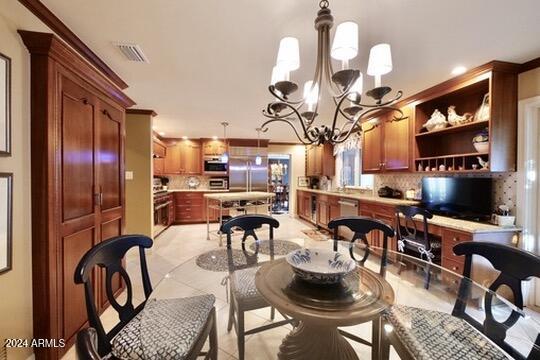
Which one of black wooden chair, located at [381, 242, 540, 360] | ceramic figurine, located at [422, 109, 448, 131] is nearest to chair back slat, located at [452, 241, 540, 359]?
black wooden chair, located at [381, 242, 540, 360]

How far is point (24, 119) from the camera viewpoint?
1.51 metres

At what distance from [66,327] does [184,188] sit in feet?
17.7

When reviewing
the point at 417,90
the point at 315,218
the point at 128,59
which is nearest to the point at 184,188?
the point at 315,218

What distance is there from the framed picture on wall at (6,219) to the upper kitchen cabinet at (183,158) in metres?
5.34

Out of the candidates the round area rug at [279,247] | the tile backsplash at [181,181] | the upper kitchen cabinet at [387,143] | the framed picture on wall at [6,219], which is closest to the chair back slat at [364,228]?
the round area rug at [279,247]

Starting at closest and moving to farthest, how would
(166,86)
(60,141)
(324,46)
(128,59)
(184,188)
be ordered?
(324,46) → (60,141) → (128,59) → (166,86) → (184,188)

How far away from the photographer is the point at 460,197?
110 inches

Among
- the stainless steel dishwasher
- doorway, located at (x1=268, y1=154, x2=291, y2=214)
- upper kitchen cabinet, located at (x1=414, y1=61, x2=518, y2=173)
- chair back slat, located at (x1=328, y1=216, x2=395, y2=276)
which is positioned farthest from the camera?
doorway, located at (x1=268, y1=154, x2=291, y2=214)

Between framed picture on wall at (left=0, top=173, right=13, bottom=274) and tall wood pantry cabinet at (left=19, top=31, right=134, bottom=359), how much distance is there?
0.16 metres

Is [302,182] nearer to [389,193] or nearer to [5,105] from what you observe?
[389,193]

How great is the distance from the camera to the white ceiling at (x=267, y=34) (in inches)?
61.0

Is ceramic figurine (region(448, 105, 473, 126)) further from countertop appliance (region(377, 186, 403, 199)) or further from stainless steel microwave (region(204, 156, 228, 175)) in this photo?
stainless steel microwave (region(204, 156, 228, 175))

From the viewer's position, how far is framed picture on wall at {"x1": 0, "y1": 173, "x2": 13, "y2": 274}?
134 centimetres

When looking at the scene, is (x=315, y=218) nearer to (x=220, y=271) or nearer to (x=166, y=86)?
(x=220, y=271)
